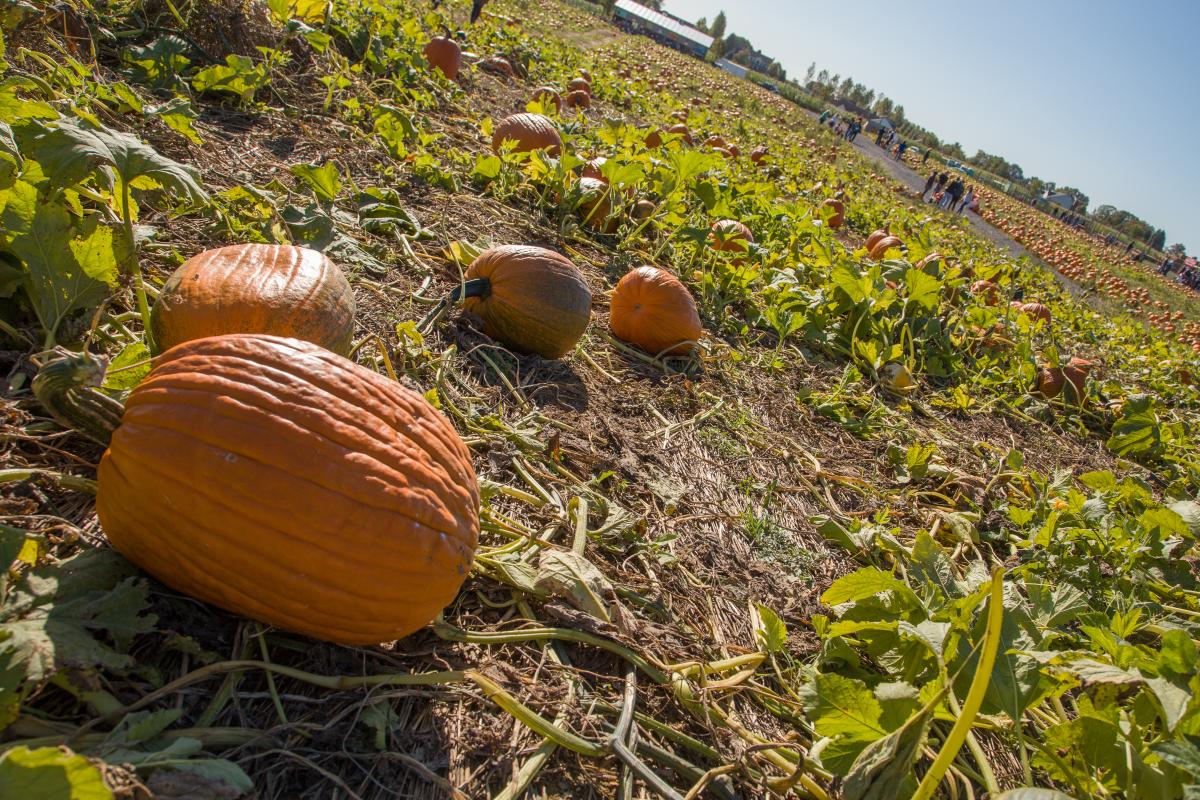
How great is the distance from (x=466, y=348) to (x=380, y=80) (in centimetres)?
411

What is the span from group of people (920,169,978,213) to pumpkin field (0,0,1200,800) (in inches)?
983

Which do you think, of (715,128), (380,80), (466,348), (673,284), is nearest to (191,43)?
(380,80)

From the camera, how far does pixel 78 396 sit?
1292 millimetres

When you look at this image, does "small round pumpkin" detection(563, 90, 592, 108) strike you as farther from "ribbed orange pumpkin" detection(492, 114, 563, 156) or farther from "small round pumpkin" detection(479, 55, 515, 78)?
"ribbed orange pumpkin" detection(492, 114, 563, 156)

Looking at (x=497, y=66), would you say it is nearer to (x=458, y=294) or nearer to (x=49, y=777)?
(x=458, y=294)

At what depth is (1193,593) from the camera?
2916mm

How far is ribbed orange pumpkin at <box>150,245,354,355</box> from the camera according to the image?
1783 mm

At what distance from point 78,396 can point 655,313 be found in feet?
9.61

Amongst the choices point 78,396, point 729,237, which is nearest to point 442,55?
point 729,237

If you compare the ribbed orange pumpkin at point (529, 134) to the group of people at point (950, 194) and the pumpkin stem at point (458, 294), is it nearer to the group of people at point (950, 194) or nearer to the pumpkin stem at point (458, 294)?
the pumpkin stem at point (458, 294)

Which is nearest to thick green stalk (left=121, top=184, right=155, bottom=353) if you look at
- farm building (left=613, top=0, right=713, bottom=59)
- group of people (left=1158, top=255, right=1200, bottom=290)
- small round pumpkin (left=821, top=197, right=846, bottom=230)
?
small round pumpkin (left=821, top=197, right=846, bottom=230)

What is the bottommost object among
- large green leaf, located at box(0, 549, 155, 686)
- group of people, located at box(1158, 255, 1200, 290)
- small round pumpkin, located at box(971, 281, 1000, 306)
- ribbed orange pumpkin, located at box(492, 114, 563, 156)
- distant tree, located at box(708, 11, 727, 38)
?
large green leaf, located at box(0, 549, 155, 686)

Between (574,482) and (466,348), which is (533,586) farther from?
Result: (466,348)

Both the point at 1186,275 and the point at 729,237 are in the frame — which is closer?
the point at 729,237
